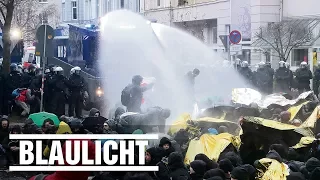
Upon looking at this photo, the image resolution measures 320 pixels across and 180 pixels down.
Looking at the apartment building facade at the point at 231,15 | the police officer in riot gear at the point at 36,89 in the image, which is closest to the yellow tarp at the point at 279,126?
the police officer in riot gear at the point at 36,89

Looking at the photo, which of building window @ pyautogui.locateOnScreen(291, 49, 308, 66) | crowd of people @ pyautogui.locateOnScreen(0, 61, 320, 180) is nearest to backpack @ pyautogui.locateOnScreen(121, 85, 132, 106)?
crowd of people @ pyautogui.locateOnScreen(0, 61, 320, 180)

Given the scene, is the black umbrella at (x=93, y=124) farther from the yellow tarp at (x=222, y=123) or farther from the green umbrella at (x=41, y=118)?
the yellow tarp at (x=222, y=123)

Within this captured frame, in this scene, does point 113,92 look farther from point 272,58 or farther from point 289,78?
point 272,58

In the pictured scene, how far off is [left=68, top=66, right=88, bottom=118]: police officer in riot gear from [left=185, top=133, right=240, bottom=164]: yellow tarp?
772 centimetres

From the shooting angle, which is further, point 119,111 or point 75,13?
point 75,13

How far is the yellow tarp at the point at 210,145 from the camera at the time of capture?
10492 millimetres

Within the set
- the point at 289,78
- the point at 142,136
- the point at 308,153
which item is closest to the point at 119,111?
the point at 142,136

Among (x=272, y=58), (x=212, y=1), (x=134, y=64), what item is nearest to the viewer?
(x=134, y=64)

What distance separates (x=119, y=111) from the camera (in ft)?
44.8

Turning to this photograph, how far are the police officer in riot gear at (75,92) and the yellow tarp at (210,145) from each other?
772 centimetres

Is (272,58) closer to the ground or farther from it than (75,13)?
closer to the ground

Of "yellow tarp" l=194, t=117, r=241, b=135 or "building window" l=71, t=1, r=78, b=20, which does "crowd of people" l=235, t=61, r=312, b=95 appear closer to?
"yellow tarp" l=194, t=117, r=241, b=135

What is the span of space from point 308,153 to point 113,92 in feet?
34.7

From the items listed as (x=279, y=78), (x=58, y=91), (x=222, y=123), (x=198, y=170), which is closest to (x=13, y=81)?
(x=58, y=91)
